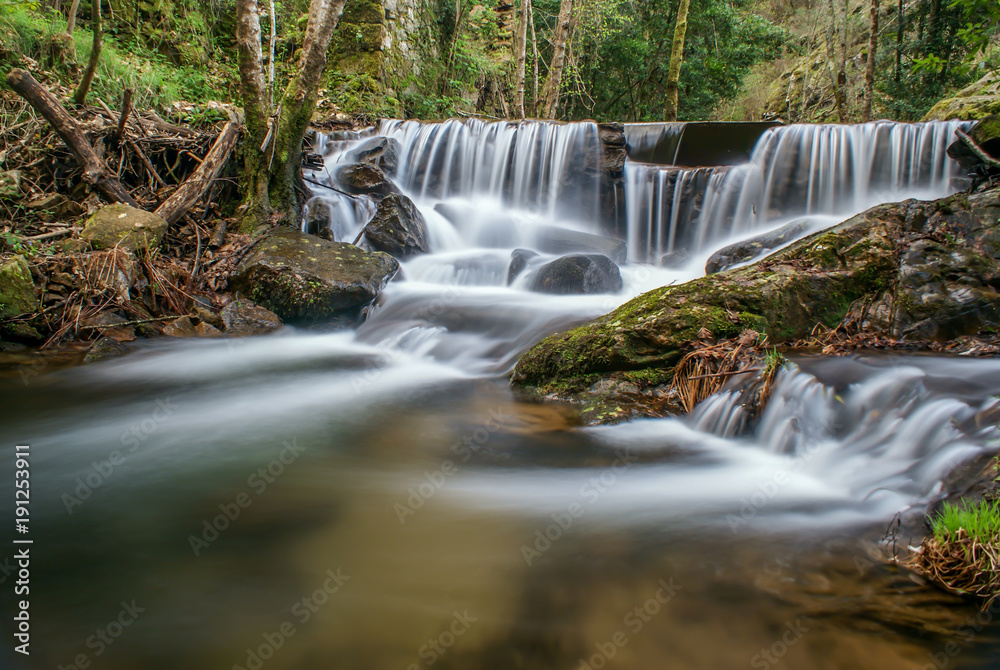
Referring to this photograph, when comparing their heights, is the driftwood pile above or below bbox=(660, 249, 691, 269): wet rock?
above

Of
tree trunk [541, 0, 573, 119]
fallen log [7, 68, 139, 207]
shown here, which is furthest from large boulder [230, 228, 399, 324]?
tree trunk [541, 0, 573, 119]

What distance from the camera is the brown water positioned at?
2.04 m

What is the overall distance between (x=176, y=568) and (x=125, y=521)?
24.6 inches

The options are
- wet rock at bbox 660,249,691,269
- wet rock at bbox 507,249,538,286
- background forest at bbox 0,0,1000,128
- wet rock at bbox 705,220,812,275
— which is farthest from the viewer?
wet rock at bbox 660,249,691,269

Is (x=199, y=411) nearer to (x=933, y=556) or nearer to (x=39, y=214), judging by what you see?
(x=39, y=214)

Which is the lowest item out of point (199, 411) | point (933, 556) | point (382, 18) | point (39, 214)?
point (199, 411)

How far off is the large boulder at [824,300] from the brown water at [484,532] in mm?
586

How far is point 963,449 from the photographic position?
284 centimetres

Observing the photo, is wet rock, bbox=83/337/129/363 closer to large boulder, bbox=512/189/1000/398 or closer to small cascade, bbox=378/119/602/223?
large boulder, bbox=512/189/1000/398

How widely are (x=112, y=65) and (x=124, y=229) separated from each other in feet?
14.7

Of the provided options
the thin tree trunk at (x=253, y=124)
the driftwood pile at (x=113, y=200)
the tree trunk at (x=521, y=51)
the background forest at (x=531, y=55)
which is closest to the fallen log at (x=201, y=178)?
the driftwood pile at (x=113, y=200)

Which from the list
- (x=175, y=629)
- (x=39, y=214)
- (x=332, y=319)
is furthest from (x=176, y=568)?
(x=39, y=214)

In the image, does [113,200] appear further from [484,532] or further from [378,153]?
[484,532]

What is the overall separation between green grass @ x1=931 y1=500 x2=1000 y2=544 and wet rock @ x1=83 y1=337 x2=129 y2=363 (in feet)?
20.4
